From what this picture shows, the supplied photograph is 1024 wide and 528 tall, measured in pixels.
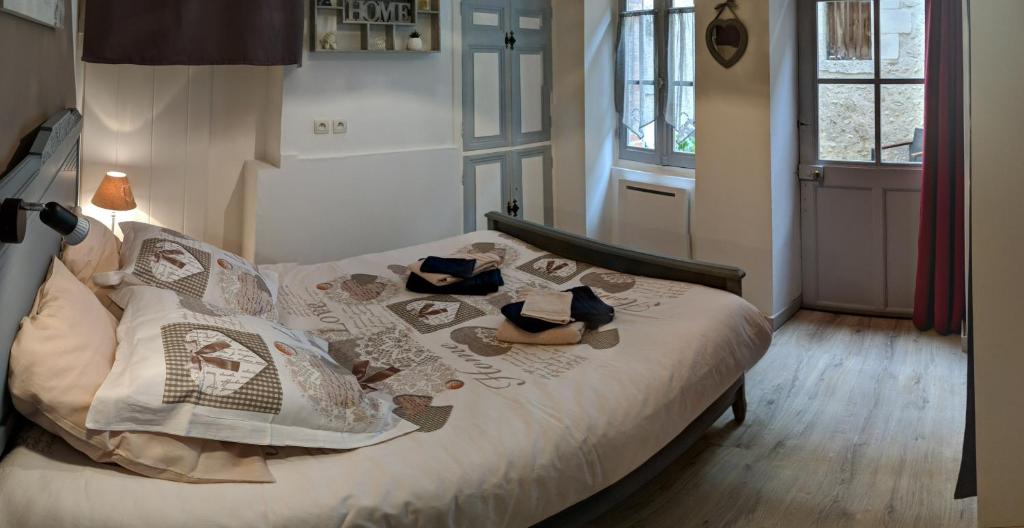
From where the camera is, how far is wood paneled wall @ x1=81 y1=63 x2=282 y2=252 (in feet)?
14.7

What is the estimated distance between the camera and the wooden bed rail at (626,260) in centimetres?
361

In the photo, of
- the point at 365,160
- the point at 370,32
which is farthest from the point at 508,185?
the point at 370,32

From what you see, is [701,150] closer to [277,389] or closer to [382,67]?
[382,67]

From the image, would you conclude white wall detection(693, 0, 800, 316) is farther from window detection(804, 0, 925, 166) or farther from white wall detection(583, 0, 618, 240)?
white wall detection(583, 0, 618, 240)

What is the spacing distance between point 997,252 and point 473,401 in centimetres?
137

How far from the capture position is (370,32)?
4930 millimetres

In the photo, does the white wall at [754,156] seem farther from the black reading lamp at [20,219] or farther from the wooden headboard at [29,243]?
the black reading lamp at [20,219]

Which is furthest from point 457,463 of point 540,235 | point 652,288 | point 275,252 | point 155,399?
point 275,252

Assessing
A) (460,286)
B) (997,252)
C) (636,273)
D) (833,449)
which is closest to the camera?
(997,252)

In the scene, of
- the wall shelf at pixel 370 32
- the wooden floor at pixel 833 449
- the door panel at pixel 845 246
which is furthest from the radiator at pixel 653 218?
the wall shelf at pixel 370 32

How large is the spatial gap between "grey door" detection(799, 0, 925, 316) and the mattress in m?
1.86

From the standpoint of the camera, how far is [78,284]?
7.83 ft

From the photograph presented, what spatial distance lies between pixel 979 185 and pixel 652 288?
194cm

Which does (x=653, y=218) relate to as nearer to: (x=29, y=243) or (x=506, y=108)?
(x=506, y=108)
